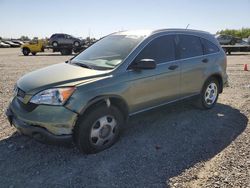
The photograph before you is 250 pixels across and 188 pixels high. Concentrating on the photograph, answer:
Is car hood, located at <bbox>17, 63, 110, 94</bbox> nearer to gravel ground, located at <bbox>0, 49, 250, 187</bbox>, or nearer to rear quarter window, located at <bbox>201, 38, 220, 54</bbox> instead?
gravel ground, located at <bbox>0, 49, 250, 187</bbox>

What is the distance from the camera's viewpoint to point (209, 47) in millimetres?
6195

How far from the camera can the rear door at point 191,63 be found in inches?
212

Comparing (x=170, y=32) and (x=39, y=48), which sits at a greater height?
(x=170, y=32)

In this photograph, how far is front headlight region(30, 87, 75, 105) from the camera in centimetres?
371

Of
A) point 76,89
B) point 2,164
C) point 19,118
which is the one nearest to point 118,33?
point 76,89

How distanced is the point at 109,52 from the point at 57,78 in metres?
1.19

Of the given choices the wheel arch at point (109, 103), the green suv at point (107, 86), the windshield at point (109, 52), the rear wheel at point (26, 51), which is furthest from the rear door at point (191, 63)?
the rear wheel at point (26, 51)

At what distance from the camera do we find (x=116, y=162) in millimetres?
3879

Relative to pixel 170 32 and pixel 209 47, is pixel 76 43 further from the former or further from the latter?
pixel 170 32

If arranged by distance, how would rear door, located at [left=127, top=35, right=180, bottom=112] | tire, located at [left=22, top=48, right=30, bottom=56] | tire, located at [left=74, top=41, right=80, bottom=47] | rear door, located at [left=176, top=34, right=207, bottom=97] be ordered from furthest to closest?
tire, located at [left=74, top=41, right=80, bottom=47] < tire, located at [left=22, top=48, right=30, bottom=56] < rear door, located at [left=176, top=34, right=207, bottom=97] < rear door, located at [left=127, top=35, right=180, bottom=112]

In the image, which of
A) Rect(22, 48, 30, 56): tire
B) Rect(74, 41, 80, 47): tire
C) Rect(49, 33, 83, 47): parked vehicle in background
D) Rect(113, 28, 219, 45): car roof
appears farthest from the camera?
Rect(49, 33, 83, 47): parked vehicle in background

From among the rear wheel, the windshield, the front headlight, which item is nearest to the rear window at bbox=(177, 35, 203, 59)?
the windshield

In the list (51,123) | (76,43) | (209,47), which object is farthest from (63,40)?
(51,123)

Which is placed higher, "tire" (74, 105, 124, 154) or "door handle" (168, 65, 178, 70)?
"door handle" (168, 65, 178, 70)
